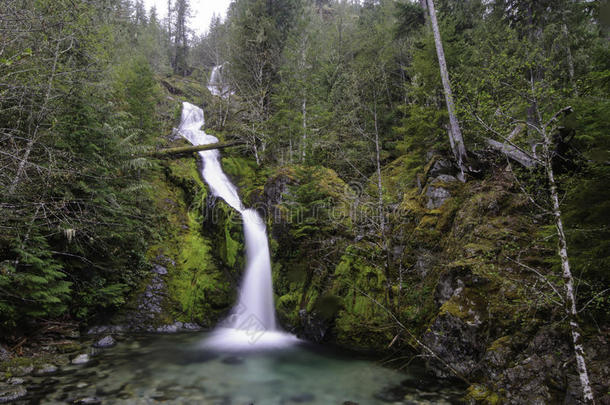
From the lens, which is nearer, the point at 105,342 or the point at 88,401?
the point at 88,401

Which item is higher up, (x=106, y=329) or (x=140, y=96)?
(x=140, y=96)

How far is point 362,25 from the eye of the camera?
86.5ft

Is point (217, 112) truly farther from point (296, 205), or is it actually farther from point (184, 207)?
point (296, 205)

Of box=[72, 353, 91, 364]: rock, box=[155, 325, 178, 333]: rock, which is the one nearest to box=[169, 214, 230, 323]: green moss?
box=[155, 325, 178, 333]: rock

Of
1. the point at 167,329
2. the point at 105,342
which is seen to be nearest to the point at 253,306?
the point at 167,329

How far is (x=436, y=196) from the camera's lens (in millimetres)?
9492

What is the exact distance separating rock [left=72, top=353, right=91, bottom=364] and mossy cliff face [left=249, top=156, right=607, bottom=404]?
597 cm

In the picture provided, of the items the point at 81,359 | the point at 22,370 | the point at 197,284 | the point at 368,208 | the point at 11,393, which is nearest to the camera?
the point at 11,393

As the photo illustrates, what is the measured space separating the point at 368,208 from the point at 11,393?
9.81m

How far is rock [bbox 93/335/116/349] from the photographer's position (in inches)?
324

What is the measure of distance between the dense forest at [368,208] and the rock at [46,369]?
33.4 inches

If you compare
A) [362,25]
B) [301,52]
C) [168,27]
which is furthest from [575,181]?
[168,27]

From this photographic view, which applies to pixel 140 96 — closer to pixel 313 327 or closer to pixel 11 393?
pixel 11 393

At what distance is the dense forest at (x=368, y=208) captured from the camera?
4483mm
